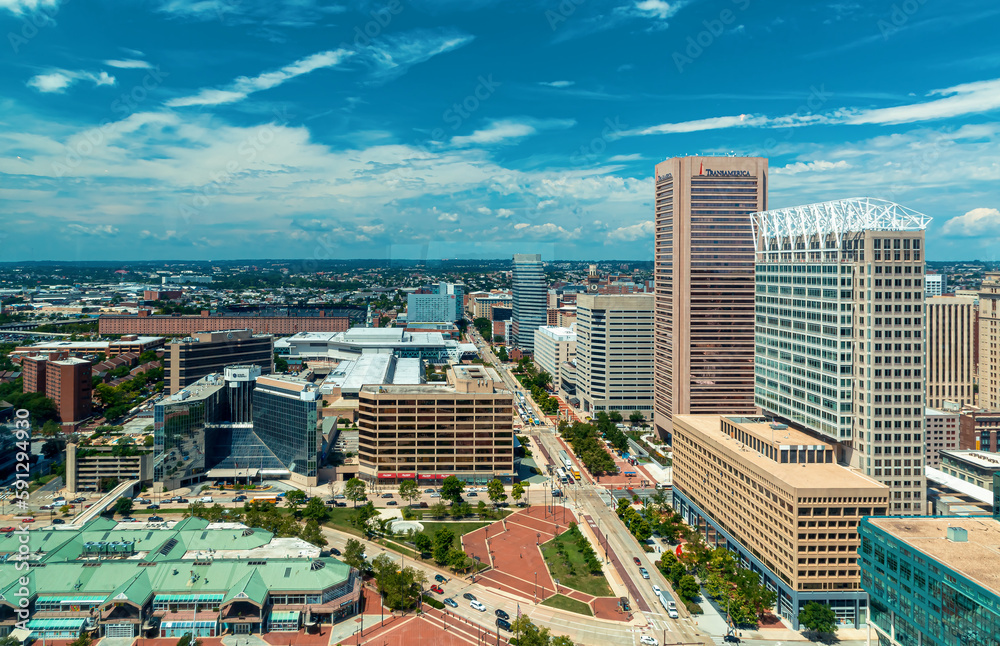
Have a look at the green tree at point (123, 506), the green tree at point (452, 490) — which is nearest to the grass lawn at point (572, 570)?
the green tree at point (452, 490)

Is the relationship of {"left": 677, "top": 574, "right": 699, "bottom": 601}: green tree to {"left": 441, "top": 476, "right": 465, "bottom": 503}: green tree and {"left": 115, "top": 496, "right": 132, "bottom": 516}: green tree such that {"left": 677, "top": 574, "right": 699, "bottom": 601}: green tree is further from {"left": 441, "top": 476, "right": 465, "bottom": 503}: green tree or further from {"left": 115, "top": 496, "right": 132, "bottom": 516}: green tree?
{"left": 115, "top": 496, "right": 132, "bottom": 516}: green tree

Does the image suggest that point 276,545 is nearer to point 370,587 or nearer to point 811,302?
point 370,587

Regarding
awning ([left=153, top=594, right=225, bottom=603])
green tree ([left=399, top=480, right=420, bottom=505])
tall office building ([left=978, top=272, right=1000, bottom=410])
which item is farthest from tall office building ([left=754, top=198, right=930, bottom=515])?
tall office building ([left=978, top=272, right=1000, bottom=410])

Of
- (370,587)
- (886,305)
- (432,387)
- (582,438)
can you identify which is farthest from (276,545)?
(886,305)

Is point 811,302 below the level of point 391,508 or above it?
above

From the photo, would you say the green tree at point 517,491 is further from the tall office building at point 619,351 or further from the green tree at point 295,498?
the tall office building at point 619,351

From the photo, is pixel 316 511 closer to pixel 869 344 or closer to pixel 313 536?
pixel 313 536

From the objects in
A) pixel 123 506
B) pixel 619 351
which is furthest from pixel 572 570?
pixel 619 351
